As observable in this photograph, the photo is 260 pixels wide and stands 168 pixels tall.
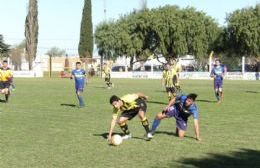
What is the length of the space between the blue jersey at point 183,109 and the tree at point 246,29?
55538 mm

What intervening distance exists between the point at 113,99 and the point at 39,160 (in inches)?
88.9

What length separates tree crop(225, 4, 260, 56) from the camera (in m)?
66.5

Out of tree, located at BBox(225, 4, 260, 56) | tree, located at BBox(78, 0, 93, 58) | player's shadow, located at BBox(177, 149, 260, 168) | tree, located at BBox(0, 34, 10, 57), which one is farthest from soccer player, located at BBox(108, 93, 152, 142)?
tree, located at BBox(0, 34, 10, 57)

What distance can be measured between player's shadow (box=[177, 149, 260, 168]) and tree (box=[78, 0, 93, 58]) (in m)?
75.9

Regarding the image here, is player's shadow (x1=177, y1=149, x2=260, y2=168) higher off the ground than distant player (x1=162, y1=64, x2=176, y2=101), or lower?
lower

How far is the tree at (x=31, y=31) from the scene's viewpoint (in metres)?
80.5

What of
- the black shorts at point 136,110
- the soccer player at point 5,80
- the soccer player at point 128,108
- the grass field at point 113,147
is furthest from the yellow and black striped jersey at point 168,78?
the black shorts at point 136,110

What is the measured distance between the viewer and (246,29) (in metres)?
66.6

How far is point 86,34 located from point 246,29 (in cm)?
2876

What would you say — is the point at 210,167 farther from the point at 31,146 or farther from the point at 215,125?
the point at 215,125

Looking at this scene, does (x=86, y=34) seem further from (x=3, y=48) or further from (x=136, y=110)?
(x=136, y=110)

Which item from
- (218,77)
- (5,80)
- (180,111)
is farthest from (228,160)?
(5,80)

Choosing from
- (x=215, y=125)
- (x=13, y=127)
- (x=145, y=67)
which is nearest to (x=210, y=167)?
(x=215, y=125)

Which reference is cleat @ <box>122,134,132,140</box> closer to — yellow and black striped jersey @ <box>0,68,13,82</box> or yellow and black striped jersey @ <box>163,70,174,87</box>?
yellow and black striped jersey @ <box>163,70,174,87</box>
